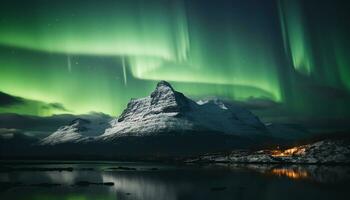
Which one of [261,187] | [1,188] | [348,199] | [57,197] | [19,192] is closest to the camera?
[348,199]

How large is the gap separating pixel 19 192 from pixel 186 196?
→ 34.4m

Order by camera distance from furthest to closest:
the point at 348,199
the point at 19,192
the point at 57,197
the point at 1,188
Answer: the point at 1,188
the point at 19,192
the point at 57,197
the point at 348,199

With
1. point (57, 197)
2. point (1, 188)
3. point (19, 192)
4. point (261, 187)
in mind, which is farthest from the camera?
point (261, 187)

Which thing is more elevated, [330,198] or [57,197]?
[57,197]

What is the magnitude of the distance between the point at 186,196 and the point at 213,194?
6318 mm

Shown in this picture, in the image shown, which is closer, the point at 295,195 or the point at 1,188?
the point at 295,195

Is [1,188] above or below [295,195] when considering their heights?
above

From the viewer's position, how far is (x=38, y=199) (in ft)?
239

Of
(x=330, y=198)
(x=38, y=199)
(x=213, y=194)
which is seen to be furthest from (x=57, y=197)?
(x=330, y=198)

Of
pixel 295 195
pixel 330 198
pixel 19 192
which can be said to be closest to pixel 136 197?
pixel 19 192

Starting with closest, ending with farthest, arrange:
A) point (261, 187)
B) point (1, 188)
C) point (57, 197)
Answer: point (57, 197), point (1, 188), point (261, 187)

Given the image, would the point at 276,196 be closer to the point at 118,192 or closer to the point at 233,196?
the point at 233,196

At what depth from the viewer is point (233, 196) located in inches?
3081

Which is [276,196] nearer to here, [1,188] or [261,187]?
[261,187]
